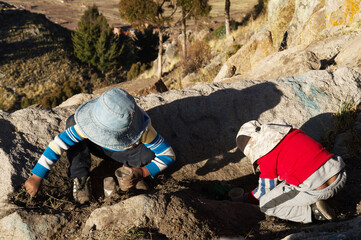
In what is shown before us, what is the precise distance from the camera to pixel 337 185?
2.24 m

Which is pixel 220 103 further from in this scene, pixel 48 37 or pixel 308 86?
pixel 48 37

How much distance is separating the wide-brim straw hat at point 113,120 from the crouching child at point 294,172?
919 mm

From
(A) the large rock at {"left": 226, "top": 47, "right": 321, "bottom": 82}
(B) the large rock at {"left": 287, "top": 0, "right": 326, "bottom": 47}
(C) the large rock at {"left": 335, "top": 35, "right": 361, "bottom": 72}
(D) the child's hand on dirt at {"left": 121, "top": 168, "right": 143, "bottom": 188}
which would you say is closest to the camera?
(D) the child's hand on dirt at {"left": 121, "top": 168, "right": 143, "bottom": 188}

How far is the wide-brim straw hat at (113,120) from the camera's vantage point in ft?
7.13

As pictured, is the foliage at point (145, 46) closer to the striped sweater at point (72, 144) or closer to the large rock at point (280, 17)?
the large rock at point (280, 17)

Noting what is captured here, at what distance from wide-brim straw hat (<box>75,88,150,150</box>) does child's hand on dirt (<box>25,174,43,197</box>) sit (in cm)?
57

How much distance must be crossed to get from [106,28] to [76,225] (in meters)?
22.8

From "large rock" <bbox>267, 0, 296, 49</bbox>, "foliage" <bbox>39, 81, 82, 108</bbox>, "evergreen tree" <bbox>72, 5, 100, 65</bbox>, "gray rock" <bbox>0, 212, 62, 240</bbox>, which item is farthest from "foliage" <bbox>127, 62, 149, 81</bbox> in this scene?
"gray rock" <bbox>0, 212, 62, 240</bbox>

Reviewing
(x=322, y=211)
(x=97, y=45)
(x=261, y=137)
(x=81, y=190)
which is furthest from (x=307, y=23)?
(x=97, y=45)

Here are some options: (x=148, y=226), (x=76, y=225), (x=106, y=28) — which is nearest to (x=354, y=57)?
(x=148, y=226)

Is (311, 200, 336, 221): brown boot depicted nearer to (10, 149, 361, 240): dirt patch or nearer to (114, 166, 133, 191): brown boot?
(10, 149, 361, 240): dirt patch

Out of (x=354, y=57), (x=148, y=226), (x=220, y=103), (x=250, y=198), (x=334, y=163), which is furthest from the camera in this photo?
(x=354, y=57)

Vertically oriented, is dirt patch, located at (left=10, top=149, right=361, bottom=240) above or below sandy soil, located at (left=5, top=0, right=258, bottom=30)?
above

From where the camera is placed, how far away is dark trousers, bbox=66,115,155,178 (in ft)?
8.54
